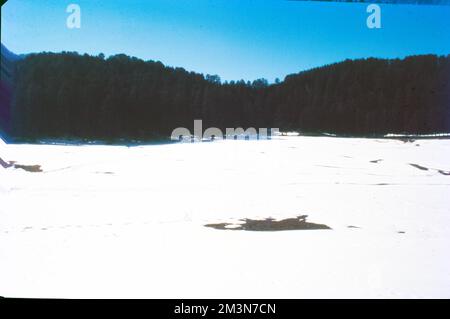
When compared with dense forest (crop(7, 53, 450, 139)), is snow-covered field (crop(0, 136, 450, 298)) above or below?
below

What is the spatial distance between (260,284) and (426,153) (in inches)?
51.4

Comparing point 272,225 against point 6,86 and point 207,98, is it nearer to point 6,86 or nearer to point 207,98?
point 207,98

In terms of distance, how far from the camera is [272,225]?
158 cm

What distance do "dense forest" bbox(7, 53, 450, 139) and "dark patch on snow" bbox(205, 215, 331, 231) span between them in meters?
0.58

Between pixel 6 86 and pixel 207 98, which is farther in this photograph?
pixel 207 98

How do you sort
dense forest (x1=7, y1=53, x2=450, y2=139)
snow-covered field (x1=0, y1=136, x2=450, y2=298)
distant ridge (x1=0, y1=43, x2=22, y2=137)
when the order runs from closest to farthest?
snow-covered field (x1=0, y1=136, x2=450, y2=298)
distant ridge (x1=0, y1=43, x2=22, y2=137)
dense forest (x1=7, y1=53, x2=450, y2=139)

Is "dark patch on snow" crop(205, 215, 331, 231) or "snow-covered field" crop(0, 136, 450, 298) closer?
"snow-covered field" crop(0, 136, 450, 298)

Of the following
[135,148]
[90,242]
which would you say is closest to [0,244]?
[90,242]

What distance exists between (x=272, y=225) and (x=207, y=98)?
859 mm

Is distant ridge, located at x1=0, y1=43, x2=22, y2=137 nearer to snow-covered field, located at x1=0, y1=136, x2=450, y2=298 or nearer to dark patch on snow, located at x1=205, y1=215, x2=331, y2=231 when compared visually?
snow-covered field, located at x1=0, y1=136, x2=450, y2=298

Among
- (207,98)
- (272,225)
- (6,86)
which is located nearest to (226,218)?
(272,225)

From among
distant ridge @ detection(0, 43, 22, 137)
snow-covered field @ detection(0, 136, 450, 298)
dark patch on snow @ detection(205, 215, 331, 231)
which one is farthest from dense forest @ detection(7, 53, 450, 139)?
dark patch on snow @ detection(205, 215, 331, 231)

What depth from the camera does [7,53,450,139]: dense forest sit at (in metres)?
1.62
